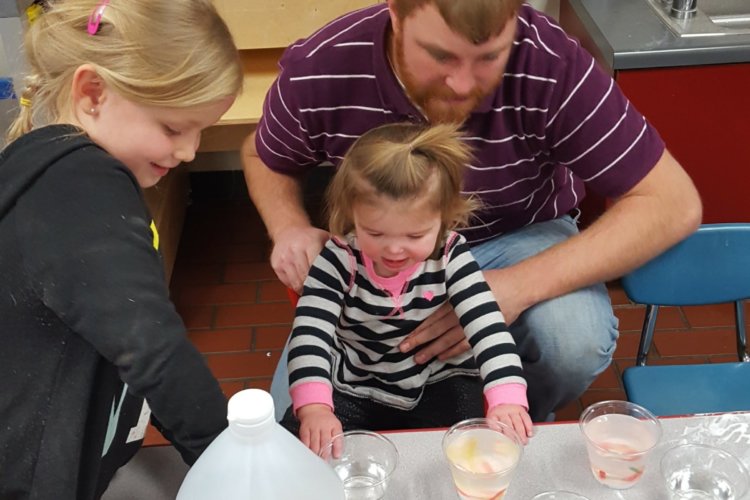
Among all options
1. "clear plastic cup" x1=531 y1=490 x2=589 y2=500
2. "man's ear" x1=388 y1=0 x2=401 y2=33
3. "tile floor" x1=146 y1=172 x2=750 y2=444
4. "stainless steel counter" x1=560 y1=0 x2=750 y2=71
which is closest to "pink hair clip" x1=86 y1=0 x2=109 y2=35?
"man's ear" x1=388 y1=0 x2=401 y2=33

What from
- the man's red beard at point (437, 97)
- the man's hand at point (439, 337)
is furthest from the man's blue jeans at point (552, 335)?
the man's red beard at point (437, 97)

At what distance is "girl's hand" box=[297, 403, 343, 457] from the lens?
1.26m

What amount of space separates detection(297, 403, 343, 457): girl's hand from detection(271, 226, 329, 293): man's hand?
0.99 feet

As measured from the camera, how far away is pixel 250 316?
2.81 metres

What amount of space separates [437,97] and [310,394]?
0.58m

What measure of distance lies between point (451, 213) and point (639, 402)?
59cm

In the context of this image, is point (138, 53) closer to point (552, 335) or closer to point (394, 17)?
point (394, 17)

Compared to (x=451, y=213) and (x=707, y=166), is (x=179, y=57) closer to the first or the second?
(x=451, y=213)

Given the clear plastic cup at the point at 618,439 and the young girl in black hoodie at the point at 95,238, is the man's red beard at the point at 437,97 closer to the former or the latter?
the young girl in black hoodie at the point at 95,238

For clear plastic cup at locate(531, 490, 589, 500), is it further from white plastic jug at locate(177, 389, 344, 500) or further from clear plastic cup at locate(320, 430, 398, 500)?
white plastic jug at locate(177, 389, 344, 500)

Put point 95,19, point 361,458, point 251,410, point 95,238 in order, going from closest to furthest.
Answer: point 251,410 → point 95,238 → point 95,19 → point 361,458

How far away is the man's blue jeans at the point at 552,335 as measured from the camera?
1.68 m

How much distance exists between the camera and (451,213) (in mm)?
1430

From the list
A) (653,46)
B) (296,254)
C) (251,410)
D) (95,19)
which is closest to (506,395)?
(296,254)
